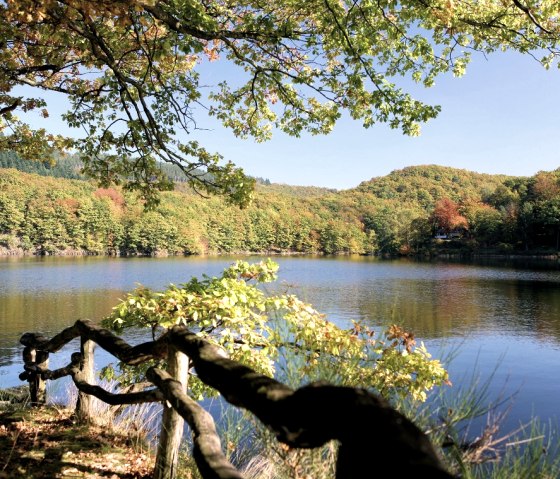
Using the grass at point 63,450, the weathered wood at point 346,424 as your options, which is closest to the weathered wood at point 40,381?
the grass at point 63,450

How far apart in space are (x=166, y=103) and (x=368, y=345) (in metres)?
4.69

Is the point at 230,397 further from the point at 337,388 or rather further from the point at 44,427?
the point at 44,427

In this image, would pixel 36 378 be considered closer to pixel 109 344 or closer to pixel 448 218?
pixel 109 344

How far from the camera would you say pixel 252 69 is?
6594 mm

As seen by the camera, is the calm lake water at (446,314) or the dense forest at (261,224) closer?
the calm lake water at (446,314)

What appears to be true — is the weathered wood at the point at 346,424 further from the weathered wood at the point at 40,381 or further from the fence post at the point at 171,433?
the weathered wood at the point at 40,381

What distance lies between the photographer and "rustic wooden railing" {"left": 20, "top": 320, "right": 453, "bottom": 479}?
0.97 m

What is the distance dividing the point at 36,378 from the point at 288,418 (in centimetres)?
397

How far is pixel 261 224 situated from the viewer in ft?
366

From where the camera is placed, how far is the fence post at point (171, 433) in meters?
2.51

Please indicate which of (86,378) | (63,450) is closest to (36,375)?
(86,378)

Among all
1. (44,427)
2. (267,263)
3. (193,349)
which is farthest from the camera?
(267,263)

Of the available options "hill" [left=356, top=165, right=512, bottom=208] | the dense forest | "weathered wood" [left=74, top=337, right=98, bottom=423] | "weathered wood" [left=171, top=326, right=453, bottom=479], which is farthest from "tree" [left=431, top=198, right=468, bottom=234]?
"weathered wood" [left=171, top=326, right=453, bottom=479]

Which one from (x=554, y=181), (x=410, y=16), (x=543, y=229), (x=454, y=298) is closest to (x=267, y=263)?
(x=410, y=16)
